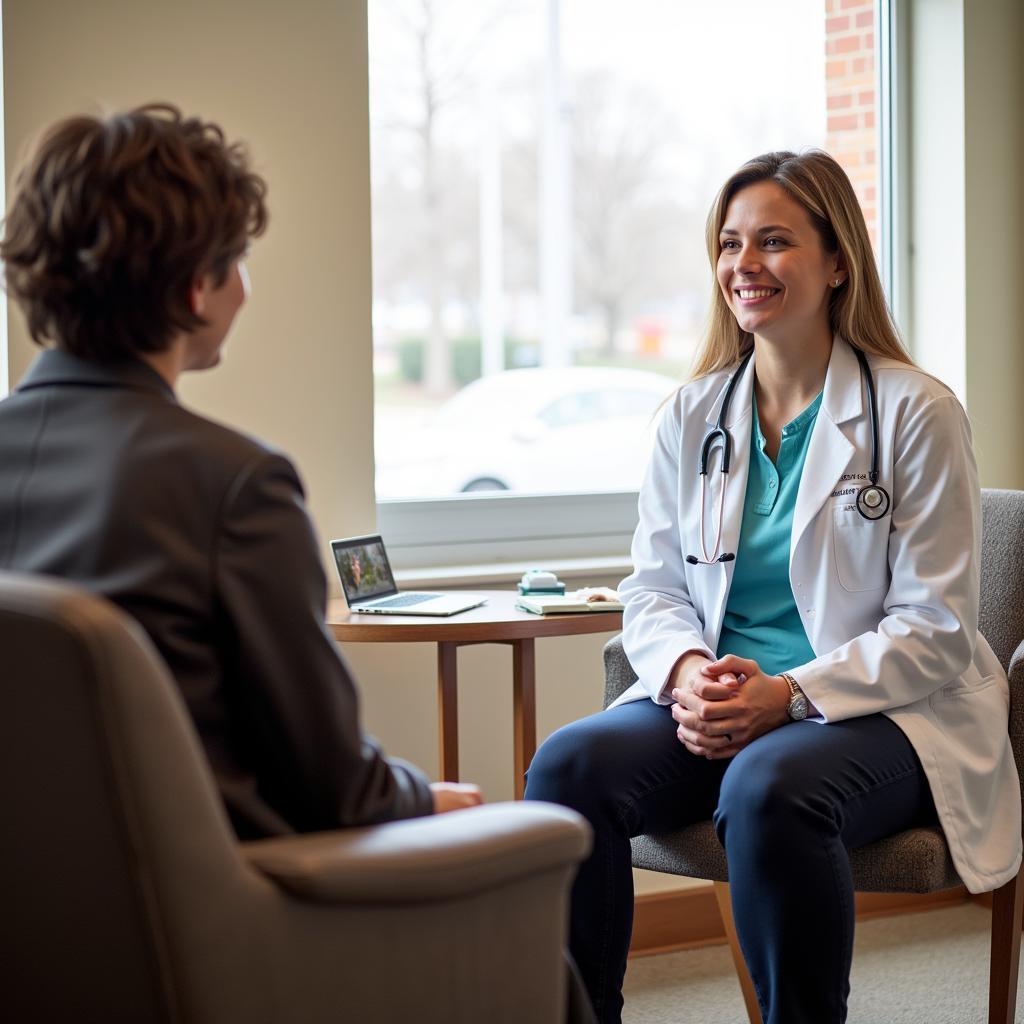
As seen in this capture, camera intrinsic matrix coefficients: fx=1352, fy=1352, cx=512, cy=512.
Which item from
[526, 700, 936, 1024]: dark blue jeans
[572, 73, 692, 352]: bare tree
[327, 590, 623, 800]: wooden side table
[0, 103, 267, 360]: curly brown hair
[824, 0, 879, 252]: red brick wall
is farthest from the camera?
[572, 73, 692, 352]: bare tree

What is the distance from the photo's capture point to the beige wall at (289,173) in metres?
2.55

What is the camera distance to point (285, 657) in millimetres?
1127

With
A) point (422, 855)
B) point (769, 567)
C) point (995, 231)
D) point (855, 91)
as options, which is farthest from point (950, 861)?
point (855, 91)

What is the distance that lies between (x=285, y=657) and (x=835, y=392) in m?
1.28

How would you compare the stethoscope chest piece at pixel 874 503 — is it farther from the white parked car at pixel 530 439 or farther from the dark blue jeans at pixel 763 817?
the white parked car at pixel 530 439

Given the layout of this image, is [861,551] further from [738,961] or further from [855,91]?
[855,91]

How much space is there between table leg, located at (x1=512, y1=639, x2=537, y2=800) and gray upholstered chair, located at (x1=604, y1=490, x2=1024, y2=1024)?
0.73 ft

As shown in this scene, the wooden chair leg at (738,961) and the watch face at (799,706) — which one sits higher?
the watch face at (799,706)

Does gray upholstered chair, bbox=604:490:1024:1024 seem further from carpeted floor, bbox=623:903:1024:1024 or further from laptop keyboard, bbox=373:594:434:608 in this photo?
laptop keyboard, bbox=373:594:434:608

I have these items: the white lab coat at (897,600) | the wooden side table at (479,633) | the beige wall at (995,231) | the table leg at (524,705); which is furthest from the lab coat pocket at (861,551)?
the beige wall at (995,231)

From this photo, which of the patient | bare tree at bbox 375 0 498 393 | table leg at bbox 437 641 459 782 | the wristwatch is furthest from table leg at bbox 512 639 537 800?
the patient

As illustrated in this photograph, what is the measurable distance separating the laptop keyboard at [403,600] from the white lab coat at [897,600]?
432mm

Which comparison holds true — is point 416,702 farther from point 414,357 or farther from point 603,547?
point 414,357

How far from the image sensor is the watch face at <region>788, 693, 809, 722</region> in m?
1.97
